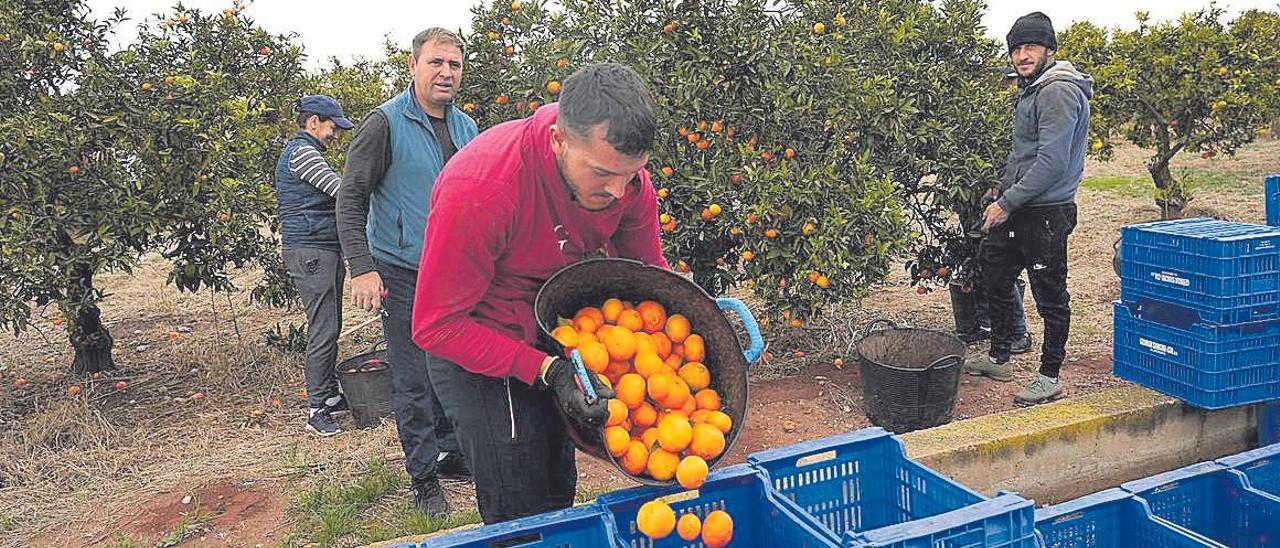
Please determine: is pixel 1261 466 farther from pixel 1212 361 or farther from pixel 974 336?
pixel 974 336

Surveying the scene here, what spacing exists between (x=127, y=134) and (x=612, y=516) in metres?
4.45

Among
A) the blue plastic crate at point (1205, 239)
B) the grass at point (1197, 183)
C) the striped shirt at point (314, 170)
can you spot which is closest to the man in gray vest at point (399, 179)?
the striped shirt at point (314, 170)

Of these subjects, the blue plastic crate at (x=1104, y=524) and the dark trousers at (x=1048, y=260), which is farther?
the dark trousers at (x=1048, y=260)

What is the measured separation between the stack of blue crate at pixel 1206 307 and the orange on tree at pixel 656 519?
8.54 feet

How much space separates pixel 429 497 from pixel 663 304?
1.93m

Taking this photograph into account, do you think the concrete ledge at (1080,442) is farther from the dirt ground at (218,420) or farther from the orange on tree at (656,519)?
the orange on tree at (656,519)

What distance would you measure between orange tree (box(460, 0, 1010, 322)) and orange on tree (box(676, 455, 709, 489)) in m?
2.72

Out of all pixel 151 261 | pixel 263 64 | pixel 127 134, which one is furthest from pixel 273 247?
pixel 151 261

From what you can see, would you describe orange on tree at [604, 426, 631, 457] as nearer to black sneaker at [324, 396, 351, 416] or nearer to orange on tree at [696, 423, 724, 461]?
orange on tree at [696, 423, 724, 461]

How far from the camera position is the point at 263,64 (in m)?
6.90

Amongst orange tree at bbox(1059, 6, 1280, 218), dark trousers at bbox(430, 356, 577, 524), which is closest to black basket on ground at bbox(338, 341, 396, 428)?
dark trousers at bbox(430, 356, 577, 524)

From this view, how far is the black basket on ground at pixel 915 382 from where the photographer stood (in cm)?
440

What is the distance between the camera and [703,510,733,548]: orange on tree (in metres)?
2.19

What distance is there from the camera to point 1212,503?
275 cm
